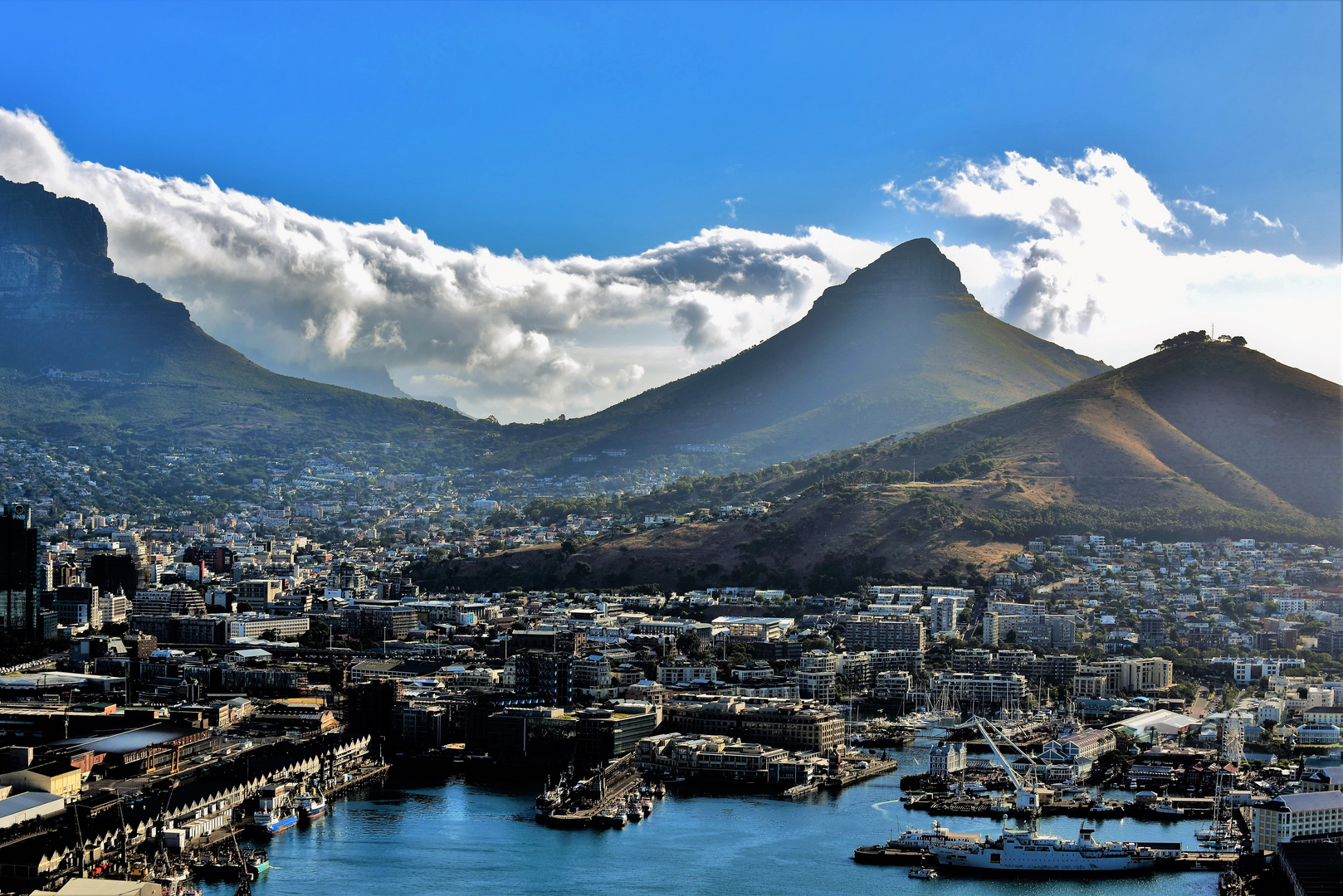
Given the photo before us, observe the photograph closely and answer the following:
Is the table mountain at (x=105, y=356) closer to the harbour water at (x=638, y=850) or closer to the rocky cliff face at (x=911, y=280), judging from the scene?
the rocky cliff face at (x=911, y=280)

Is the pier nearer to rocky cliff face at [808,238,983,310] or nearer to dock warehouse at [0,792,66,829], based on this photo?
dock warehouse at [0,792,66,829]

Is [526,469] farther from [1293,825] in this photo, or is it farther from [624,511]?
[1293,825]

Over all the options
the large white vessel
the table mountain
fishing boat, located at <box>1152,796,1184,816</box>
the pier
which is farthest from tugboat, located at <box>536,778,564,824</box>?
the table mountain

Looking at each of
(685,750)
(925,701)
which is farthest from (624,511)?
(685,750)

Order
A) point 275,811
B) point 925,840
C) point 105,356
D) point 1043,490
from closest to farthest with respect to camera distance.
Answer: point 925,840 < point 275,811 < point 1043,490 < point 105,356

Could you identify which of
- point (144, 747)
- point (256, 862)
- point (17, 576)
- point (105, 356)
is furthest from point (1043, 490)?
point (105, 356)

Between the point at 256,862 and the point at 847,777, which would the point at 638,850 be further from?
the point at 847,777
